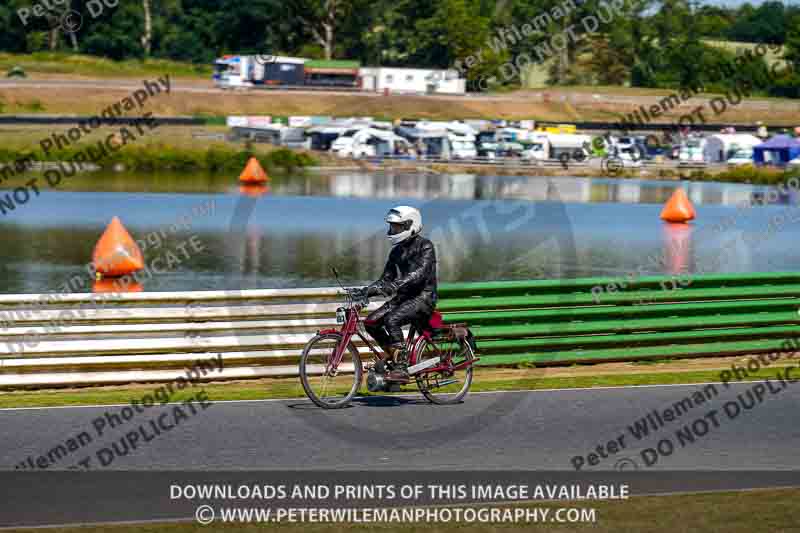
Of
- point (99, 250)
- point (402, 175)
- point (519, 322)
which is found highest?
point (519, 322)

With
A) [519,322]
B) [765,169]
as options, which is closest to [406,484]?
[519,322]

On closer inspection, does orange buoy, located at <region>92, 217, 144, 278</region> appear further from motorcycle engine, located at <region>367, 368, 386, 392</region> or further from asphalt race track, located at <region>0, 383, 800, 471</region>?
motorcycle engine, located at <region>367, 368, 386, 392</region>

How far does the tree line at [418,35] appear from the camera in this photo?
4555 inches

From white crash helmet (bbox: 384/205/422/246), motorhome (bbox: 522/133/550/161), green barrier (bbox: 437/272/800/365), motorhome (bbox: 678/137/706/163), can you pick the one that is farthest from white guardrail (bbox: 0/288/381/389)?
motorhome (bbox: 678/137/706/163)

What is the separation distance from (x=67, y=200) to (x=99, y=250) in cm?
2176

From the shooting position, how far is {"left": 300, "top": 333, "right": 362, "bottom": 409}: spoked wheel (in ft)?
35.7

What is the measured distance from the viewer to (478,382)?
1288 cm

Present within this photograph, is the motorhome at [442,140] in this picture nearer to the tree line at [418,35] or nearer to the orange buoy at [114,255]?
the tree line at [418,35]

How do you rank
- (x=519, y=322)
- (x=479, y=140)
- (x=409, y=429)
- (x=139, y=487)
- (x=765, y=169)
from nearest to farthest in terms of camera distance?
(x=139, y=487)
(x=409, y=429)
(x=519, y=322)
(x=765, y=169)
(x=479, y=140)

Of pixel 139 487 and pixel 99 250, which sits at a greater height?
pixel 139 487

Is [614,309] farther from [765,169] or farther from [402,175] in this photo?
[765,169]

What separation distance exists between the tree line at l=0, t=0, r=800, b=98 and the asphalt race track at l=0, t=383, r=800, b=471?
99.2 metres

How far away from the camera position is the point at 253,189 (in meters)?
54.9

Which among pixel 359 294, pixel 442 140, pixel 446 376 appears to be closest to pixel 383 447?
pixel 359 294
